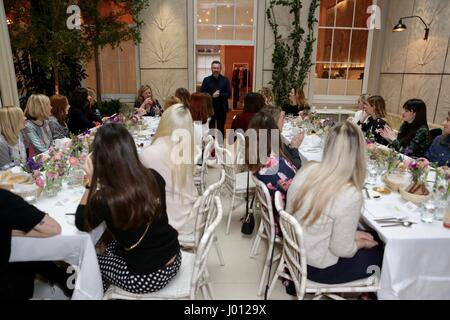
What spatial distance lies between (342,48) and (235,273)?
7057 millimetres

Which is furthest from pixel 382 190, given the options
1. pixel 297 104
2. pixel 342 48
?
pixel 342 48

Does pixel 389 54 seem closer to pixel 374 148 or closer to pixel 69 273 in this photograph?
pixel 374 148

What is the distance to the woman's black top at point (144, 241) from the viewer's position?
5.63 ft

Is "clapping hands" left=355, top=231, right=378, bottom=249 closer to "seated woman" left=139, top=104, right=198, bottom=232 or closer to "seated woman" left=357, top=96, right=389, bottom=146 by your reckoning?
"seated woman" left=139, top=104, right=198, bottom=232

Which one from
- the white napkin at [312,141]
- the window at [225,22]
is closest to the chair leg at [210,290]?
the white napkin at [312,141]

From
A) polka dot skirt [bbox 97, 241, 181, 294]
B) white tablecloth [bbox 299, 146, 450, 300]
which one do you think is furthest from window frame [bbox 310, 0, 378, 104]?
polka dot skirt [bbox 97, 241, 181, 294]

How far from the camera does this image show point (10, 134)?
3312 mm

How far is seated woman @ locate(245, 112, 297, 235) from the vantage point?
8.37ft

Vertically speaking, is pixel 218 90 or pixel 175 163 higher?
pixel 218 90

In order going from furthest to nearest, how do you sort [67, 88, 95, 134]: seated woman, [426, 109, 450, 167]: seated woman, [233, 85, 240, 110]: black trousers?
[233, 85, 240, 110]: black trousers, [67, 88, 95, 134]: seated woman, [426, 109, 450, 167]: seated woman

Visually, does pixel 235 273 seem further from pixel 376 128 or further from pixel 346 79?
pixel 346 79

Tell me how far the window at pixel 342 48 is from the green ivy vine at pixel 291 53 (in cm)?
63

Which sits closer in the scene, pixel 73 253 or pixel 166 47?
pixel 73 253

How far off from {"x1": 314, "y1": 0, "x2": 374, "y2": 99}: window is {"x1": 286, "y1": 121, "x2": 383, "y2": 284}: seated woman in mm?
6717
